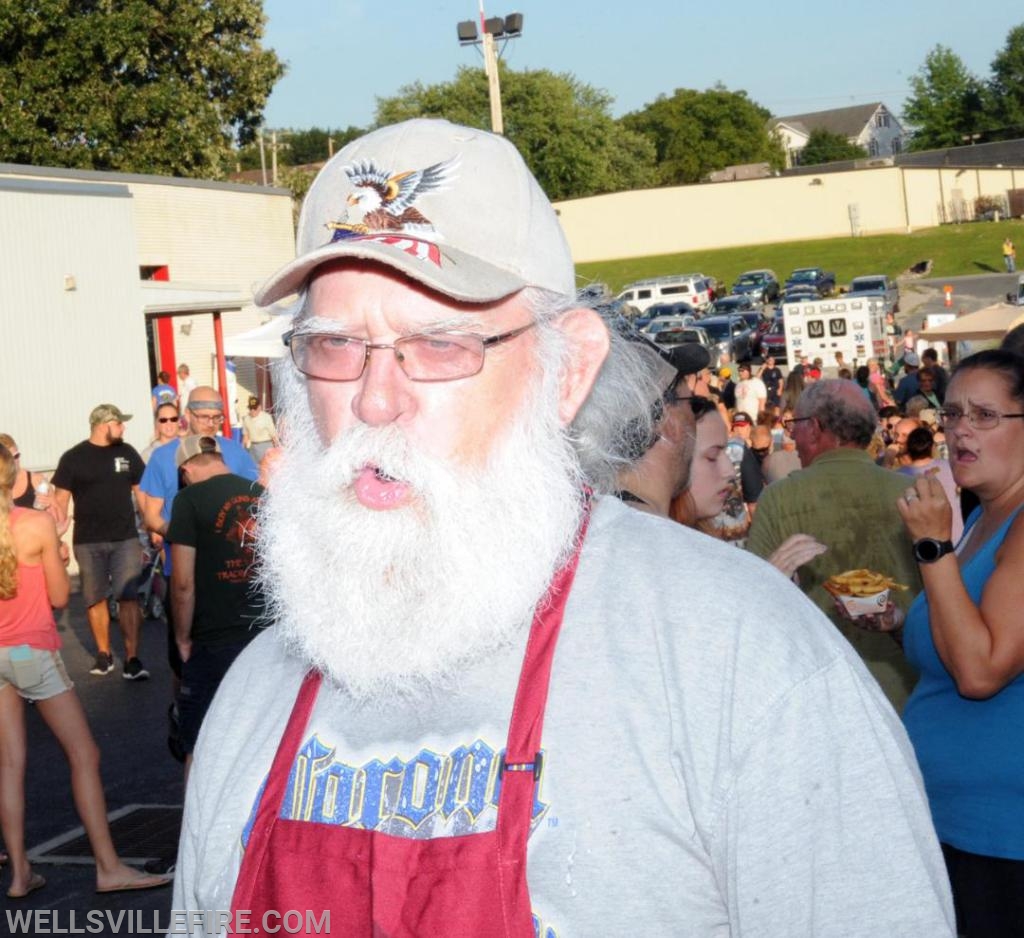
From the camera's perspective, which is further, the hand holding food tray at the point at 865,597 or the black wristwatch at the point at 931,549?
the hand holding food tray at the point at 865,597

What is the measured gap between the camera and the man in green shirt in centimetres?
499

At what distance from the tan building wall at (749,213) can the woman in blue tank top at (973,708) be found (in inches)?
2738

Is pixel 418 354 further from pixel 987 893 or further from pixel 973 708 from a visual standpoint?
pixel 987 893

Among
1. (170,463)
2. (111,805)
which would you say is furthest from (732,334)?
(111,805)

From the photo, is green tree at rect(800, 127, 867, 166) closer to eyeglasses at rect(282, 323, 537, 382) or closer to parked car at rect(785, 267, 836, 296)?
parked car at rect(785, 267, 836, 296)

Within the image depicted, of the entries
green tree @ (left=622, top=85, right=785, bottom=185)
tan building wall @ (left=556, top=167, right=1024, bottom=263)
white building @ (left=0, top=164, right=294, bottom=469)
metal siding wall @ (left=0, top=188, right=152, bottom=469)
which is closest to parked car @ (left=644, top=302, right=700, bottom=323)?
white building @ (left=0, top=164, right=294, bottom=469)

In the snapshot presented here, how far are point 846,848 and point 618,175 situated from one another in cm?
9590

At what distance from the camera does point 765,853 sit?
161 cm

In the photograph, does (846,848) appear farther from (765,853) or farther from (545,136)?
(545,136)

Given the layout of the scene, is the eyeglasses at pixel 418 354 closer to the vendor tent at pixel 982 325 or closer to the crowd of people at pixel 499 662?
the crowd of people at pixel 499 662

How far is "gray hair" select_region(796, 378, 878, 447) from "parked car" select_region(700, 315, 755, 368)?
34695 mm

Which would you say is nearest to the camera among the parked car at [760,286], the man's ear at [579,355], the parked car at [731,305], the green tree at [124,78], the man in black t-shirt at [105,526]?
the man's ear at [579,355]

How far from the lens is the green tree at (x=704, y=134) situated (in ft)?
341

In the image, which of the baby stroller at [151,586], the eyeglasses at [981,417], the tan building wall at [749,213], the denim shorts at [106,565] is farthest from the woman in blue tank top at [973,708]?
the tan building wall at [749,213]
